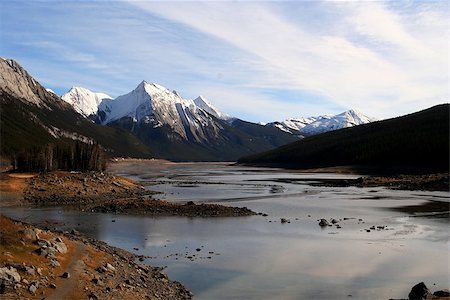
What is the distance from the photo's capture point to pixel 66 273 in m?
26.2

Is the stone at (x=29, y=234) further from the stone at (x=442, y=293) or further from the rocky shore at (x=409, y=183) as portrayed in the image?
the rocky shore at (x=409, y=183)

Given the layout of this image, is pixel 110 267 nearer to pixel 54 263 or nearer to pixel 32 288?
pixel 54 263

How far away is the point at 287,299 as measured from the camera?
90.4 ft

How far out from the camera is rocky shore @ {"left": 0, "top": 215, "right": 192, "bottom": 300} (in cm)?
2334

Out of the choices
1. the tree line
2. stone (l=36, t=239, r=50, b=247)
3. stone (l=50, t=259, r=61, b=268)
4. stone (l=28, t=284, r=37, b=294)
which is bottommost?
stone (l=28, t=284, r=37, b=294)

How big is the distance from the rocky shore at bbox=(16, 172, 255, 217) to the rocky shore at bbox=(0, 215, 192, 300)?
32.5 meters

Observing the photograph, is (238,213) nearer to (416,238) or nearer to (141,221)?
(141,221)

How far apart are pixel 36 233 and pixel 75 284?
7652 mm

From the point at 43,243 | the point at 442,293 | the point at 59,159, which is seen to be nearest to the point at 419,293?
the point at 442,293

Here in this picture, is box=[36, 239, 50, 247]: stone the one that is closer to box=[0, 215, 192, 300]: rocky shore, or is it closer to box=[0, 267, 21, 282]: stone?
box=[0, 215, 192, 300]: rocky shore

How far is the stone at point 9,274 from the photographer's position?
22639 mm

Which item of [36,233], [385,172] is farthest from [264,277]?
[385,172]

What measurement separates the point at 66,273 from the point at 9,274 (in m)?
3.76

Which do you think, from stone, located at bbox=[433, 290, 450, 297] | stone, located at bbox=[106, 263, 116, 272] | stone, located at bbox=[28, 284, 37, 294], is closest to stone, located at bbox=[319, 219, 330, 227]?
stone, located at bbox=[433, 290, 450, 297]
